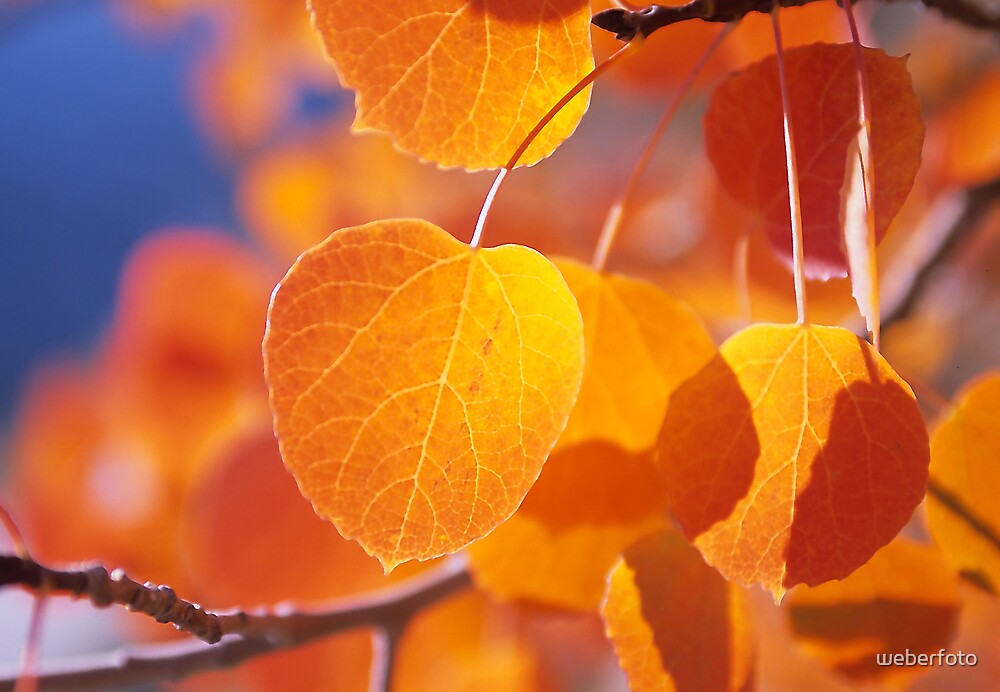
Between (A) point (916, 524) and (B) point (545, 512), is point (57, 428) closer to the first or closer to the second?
(B) point (545, 512)

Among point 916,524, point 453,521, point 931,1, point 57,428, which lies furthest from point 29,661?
point 916,524

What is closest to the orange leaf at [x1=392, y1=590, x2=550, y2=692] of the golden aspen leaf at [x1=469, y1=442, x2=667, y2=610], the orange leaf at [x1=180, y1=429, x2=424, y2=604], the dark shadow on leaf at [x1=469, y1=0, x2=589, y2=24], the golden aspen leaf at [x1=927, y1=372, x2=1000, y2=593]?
the orange leaf at [x1=180, y1=429, x2=424, y2=604]

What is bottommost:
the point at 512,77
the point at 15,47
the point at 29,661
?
the point at 29,661

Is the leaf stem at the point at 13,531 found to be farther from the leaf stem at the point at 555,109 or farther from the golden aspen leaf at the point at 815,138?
the golden aspen leaf at the point at 815,138

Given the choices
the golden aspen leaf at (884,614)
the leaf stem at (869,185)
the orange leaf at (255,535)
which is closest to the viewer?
the leaf stem at (869,185)

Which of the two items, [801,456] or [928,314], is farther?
[928,314]

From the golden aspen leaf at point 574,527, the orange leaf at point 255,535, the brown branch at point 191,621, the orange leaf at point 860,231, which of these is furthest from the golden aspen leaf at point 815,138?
the orange leaf at point 255,535
